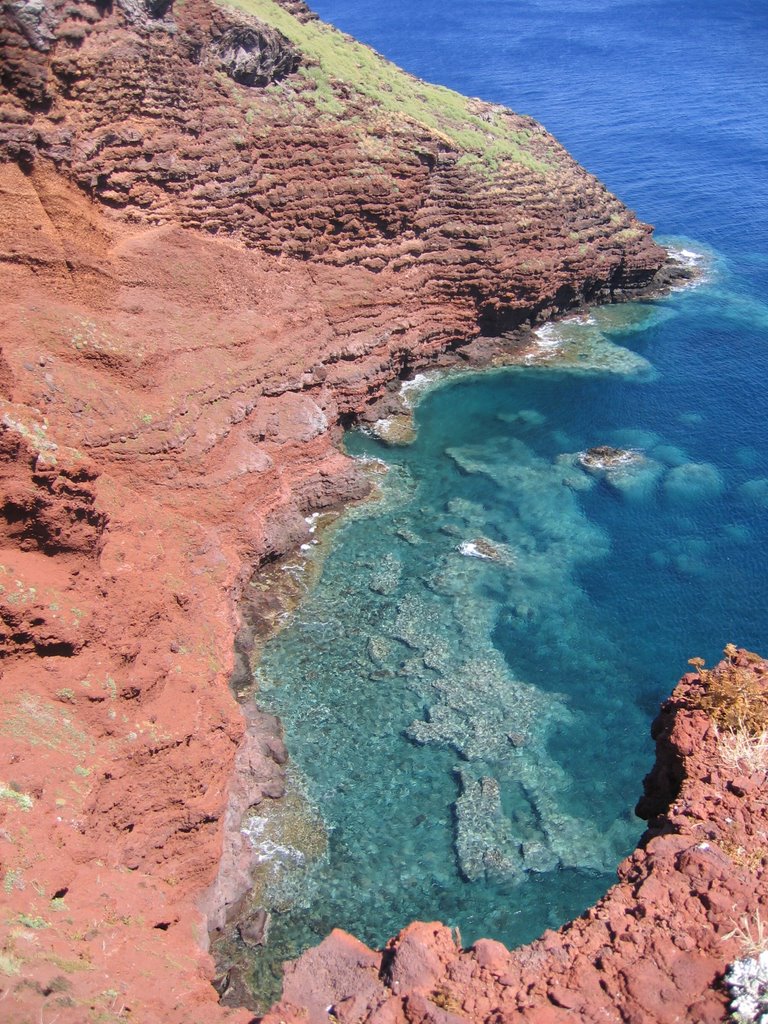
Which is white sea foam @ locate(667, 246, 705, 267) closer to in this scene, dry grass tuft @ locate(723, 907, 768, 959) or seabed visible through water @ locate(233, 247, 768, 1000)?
seabed visible through water @ locate(233, 247, 768, 1000)

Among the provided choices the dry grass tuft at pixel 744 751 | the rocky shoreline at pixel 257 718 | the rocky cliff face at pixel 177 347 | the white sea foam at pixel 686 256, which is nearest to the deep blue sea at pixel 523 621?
the rocky shoreline at pixel 257 718

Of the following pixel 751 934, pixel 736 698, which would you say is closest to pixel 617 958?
pixel 751 934

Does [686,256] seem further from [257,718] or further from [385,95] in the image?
[257,718]

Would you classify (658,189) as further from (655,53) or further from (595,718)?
(595,718)

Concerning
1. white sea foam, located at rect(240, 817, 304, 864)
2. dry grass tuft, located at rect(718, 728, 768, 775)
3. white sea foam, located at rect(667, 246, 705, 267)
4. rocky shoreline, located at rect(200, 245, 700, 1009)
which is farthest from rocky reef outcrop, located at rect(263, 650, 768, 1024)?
white sea foam, located at rect(667, 246, 705, 267)

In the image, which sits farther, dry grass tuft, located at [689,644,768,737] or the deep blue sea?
the deep blue sea

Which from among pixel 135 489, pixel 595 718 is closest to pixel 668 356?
pixel 595 718

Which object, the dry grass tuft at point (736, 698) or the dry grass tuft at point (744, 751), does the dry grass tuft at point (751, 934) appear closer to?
the dry grass tuft at point (744, 751)
